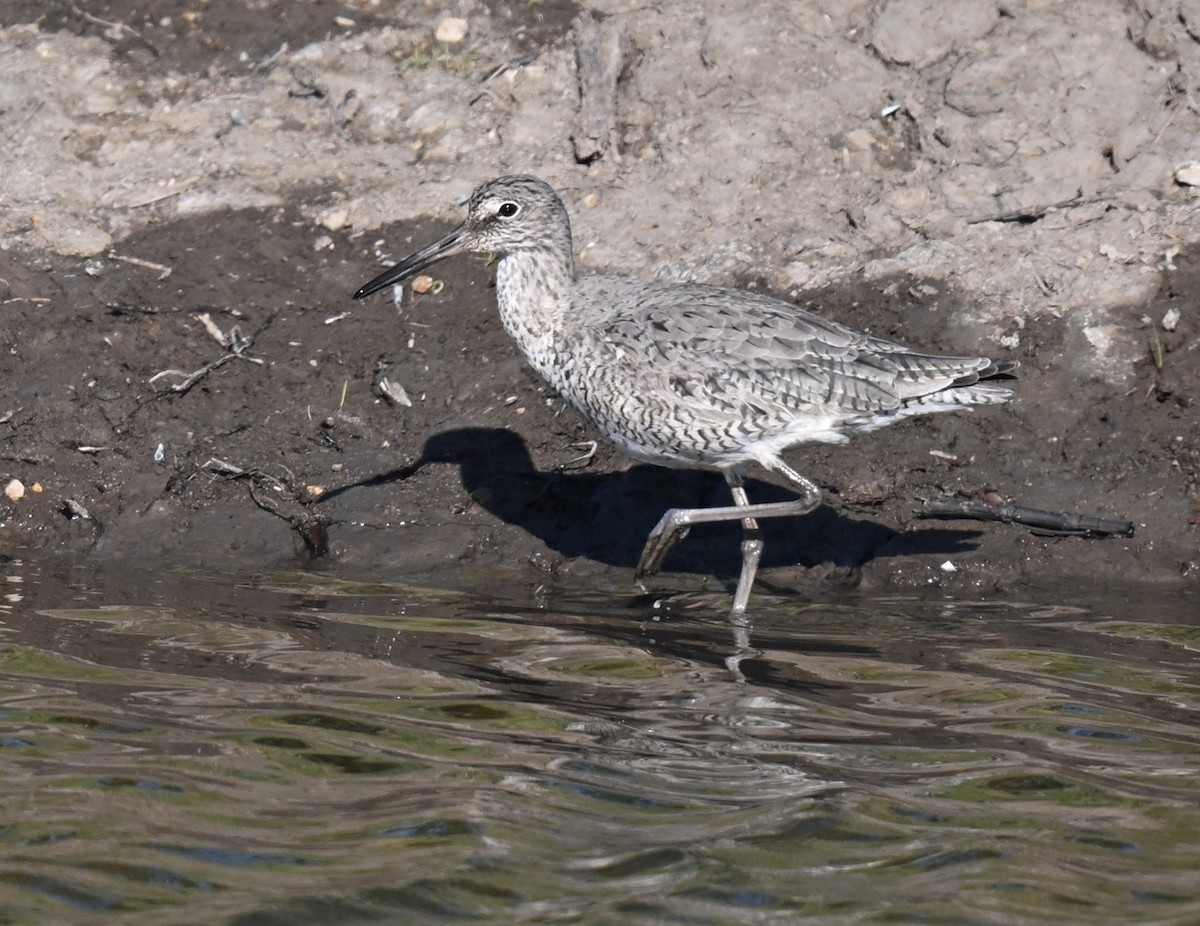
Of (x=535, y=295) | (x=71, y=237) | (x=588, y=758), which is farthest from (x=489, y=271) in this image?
(x=588, y=758)

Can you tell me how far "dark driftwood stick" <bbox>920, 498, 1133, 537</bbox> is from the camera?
299 inches

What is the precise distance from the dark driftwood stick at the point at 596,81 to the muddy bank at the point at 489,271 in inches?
3.8

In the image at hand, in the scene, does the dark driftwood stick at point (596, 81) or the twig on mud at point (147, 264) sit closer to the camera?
the twig on mud at point (147, 264)

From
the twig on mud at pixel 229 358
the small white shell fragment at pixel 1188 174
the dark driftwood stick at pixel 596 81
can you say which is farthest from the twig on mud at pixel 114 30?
the small white shell fragment at pixel 1188 174

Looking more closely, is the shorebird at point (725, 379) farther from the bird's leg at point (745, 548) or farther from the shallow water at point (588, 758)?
the shallow water at point (588, 758)

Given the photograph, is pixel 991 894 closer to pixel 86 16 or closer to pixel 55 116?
pixel 55 116

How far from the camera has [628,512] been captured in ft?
27.2

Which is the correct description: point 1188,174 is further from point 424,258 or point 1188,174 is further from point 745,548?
point 424,258

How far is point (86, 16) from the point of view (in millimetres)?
11156

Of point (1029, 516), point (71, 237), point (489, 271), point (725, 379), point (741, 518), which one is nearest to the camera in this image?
point (725, 379)

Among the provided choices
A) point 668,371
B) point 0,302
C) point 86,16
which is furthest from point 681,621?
point 86,16

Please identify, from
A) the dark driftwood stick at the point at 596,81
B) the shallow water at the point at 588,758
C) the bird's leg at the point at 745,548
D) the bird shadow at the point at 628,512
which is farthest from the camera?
the dark driftwood stick at the point at 596,81

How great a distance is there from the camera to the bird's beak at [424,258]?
7.99m

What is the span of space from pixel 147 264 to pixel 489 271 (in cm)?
198
